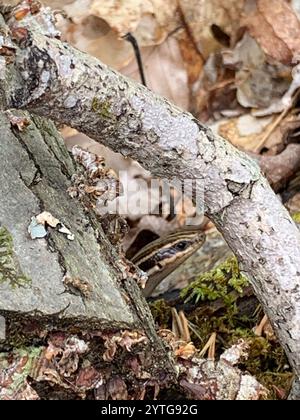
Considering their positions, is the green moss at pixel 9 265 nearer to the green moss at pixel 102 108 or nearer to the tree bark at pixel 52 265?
Result: the tree bark at pixel 52 265

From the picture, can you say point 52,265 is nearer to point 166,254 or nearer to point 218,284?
point 218,284

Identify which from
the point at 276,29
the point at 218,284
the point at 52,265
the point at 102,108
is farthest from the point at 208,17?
the point at 52,265

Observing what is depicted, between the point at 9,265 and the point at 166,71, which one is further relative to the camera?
the point at 166,71

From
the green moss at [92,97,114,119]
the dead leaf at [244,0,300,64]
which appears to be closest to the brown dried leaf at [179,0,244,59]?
the dead leaf at [244,0,300,64]

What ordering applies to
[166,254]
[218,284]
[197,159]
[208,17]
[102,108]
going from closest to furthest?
[102,108] → [197,159] → [218,284] → [166,254] → [208,17]

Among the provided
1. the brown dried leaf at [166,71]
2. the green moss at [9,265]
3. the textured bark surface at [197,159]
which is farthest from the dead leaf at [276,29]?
the green moss at [9,265]

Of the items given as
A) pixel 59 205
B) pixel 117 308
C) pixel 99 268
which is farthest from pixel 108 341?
pixel 59 205
